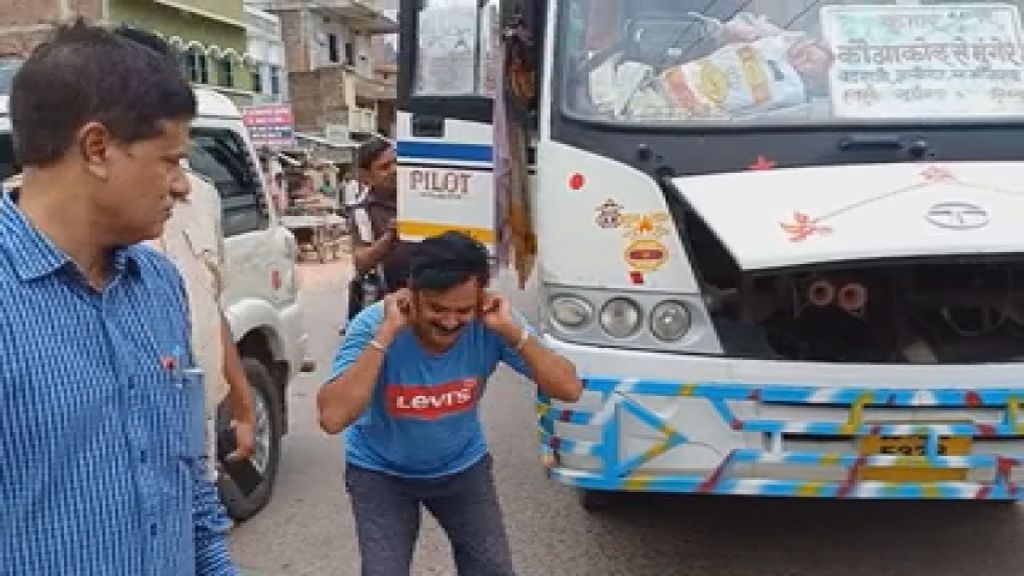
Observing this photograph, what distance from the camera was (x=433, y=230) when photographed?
4941 millimetres

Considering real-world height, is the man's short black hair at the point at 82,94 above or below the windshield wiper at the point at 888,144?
above

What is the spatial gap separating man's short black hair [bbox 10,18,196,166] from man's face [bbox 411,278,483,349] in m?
1.32

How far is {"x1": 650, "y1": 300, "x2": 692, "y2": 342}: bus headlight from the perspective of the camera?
362cm

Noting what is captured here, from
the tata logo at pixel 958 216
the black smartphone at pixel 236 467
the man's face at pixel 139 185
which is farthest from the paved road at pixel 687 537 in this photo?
the man's face at pixel 139 185

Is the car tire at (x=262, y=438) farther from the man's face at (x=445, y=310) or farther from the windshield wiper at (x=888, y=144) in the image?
the windshield wiper at (x=888, y=144)

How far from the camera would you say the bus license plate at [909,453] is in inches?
139

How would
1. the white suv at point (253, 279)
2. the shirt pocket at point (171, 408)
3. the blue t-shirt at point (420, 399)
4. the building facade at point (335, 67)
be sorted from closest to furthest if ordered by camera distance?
the shirt pocket at point (171, 408), the blue t-shirt at point (420, 399), the white suv at point (253, 279), the building facade at point (335, 67)

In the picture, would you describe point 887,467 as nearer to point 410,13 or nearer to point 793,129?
point 793,129

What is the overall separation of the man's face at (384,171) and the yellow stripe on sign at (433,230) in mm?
1682

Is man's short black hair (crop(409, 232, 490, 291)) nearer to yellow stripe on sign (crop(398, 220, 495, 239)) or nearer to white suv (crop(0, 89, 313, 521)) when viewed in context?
yellow stripe on sign (crop(398, 220, 495, 239))

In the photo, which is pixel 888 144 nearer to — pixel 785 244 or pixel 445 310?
pixel 785 244

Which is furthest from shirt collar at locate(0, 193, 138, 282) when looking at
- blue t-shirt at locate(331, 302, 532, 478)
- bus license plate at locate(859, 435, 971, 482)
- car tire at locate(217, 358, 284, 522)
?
car tire at locate(217, 358, 284, 522)

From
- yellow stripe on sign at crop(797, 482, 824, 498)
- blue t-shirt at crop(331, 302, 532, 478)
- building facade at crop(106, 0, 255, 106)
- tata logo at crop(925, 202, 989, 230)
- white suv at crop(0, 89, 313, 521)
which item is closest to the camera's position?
blue t-shirt at crop(331, 302, 532, 478)

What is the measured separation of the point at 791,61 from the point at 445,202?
1684mm
